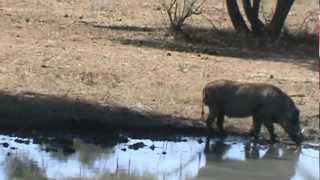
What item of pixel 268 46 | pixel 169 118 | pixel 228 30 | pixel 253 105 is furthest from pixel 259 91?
pixel 228 30

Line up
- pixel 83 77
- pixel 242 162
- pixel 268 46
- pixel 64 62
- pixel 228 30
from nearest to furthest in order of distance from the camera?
1. pixel 242 162
2. pixel 83 77
3. pixel 64 62
4. pixel 268 46
5. pixel 228 30

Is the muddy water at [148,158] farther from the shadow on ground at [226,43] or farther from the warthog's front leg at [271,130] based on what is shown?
the shadow on ground at [226,43]

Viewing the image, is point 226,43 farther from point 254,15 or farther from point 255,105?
point 255,105

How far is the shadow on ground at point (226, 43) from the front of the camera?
17.4 metres

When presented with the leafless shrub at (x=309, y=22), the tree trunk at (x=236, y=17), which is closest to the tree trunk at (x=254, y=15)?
the tree trunk at (x=236, y=17)

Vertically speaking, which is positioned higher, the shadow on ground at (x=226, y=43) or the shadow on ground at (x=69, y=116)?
the shadow on ground at (x=226, y=43)

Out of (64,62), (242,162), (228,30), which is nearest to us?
(242,162)

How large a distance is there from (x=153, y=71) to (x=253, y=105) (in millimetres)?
3664

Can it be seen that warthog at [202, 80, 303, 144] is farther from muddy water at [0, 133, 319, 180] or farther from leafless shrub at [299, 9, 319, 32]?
leafless shrub at [299, 9, 319, 32]

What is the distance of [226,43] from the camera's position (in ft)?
61.6

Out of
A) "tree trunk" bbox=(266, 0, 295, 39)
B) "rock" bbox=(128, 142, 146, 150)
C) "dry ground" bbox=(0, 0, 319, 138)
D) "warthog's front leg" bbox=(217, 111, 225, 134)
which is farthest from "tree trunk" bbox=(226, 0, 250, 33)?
"rock" bbox=(128, 142, 146, 150)

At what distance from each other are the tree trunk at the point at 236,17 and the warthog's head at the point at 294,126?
862cm

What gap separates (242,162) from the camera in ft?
33.3

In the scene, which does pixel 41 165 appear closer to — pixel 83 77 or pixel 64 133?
pixel 64 133
